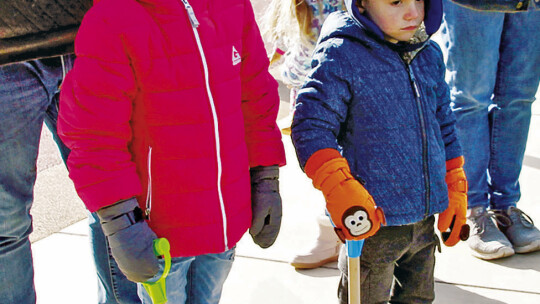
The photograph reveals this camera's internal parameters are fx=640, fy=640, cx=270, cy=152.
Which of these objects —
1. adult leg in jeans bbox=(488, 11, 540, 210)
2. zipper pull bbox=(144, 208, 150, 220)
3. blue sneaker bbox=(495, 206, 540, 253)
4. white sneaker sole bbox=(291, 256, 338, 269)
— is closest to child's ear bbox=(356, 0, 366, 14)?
zipper pull bbox=(144, 208, 150, 220)

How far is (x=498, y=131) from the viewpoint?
3.38 meters

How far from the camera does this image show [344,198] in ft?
6.26

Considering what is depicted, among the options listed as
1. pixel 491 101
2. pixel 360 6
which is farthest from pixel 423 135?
pixel 491 101

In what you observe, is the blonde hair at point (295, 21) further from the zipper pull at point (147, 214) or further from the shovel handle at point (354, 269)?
the zipper pull at point (147, 214)

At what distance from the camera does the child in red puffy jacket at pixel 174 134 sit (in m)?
1.72

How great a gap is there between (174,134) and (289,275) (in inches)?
60.8

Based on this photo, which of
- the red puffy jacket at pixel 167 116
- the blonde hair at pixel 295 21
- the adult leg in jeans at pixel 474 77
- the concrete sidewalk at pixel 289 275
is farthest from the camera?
the adult leg in jeans at pixel 474 77

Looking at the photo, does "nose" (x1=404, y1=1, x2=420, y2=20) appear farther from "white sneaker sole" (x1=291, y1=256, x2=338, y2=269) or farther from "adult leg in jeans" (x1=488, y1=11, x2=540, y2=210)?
"white sneaker sole" (x1=291, y1=256, x2=338, y2=269)

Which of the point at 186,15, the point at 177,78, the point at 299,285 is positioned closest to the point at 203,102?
the point at 177,78

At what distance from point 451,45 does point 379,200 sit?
4.62 feet

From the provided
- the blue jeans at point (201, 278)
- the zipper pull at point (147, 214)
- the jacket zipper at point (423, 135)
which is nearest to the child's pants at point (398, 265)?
the jacket zipper at point (423, 135)

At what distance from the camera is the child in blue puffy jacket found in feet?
6.69

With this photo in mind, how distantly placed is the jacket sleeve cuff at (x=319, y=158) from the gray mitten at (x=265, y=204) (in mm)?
158

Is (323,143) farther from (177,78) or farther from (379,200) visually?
(177,78)
